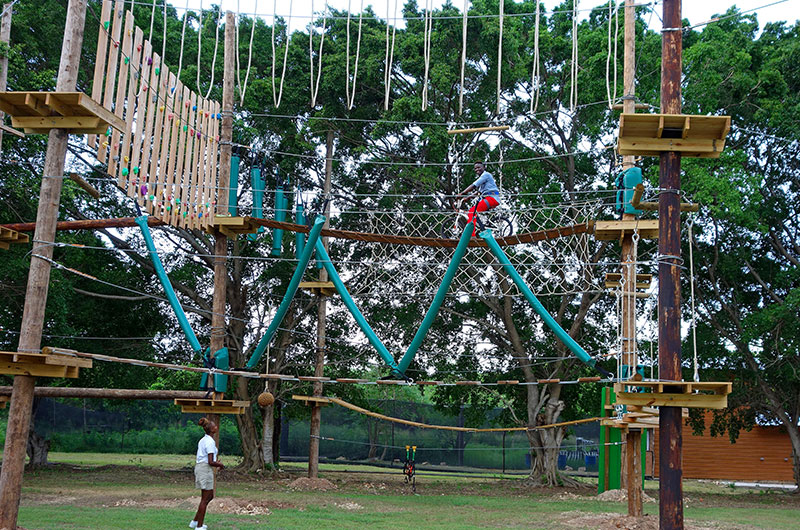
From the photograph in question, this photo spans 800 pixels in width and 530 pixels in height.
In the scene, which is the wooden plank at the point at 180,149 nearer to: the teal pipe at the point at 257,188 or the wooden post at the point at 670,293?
the teal pipe at the point at 257,188

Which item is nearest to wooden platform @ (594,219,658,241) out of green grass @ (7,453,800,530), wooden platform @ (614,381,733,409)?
wooden platform @ (614,381,733,409)

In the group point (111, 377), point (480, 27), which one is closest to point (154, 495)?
point (111, 377)

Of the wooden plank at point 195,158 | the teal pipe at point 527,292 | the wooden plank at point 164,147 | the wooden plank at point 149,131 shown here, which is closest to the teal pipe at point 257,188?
the wooden plank at point 195,158

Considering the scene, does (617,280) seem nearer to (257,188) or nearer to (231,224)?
(257,188)

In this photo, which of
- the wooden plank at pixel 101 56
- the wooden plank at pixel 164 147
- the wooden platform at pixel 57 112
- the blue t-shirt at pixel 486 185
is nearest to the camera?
the wooden platform at pixel 57 112

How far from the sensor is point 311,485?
1678 cm

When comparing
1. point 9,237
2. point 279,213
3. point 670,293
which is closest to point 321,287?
point 279,213

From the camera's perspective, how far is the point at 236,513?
11203 mm

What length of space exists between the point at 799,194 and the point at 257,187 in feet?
44.7

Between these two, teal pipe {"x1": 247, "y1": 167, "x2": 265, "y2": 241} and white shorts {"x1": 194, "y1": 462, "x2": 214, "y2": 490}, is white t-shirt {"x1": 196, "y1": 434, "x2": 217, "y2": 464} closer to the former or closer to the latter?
white shorts {"x1": 194, "y1": 462, "x2": 214, "y2": 490}

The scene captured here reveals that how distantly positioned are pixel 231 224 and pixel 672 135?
653 cm

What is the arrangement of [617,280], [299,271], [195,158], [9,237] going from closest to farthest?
[9,237], [299,271], [195,158], [617,280]

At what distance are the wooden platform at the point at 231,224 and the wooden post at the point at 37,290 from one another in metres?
3.90

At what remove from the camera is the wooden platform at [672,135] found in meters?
7.87
